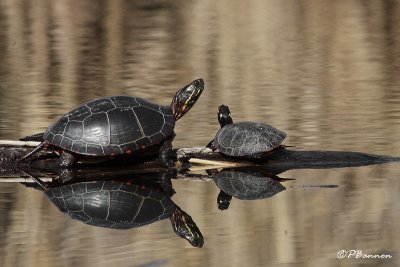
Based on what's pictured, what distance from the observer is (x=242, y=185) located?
9.70 m

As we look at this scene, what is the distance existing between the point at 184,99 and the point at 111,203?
7.91 ft

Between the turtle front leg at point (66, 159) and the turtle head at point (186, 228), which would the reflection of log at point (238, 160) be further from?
the turtle head at point (186, 228)

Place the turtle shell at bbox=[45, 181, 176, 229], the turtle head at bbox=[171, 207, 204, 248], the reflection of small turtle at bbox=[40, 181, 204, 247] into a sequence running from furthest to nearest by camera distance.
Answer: the turtle shell at bbox=[45, 181, 176, 229] → the reflection of small turtle at bbox=[40, 181, 204, 247] → the turtle head at bbox=[171, 207, 204, 248]

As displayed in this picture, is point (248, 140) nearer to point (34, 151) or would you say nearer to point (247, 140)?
point (247, 140)

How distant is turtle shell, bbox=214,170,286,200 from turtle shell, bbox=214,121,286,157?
0.23m

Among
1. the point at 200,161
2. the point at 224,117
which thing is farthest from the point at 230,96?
the point at 200,161

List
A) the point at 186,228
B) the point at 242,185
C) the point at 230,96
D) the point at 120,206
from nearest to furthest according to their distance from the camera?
1. the point at 186,228
2. the point at 120,206
3. the point at 242,185
4. the point at 230,96

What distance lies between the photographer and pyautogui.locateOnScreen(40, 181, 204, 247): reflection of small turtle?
8375mm

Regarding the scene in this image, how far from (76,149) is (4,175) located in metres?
0.83

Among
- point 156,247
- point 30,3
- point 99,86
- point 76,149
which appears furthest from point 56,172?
point 30,3

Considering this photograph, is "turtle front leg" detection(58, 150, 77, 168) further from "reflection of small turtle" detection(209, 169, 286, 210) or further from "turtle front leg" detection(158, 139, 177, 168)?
"reflection of small turtle" detection(209, 169, 286, 210)

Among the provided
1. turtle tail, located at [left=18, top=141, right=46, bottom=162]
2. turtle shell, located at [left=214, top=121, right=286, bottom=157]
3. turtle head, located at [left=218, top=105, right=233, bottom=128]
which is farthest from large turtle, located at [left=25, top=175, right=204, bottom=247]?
turtle head, located at [left=218, top=105, right=233, bottom=128]

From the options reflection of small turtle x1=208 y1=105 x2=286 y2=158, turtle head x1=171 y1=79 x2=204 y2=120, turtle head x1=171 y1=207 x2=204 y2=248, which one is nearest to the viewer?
turtle head x1=171 y1=207 x2=204 y2=248

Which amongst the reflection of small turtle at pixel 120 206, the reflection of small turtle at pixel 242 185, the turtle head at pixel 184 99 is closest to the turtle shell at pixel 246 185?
the reflection of small turtle at pixel 242 185
